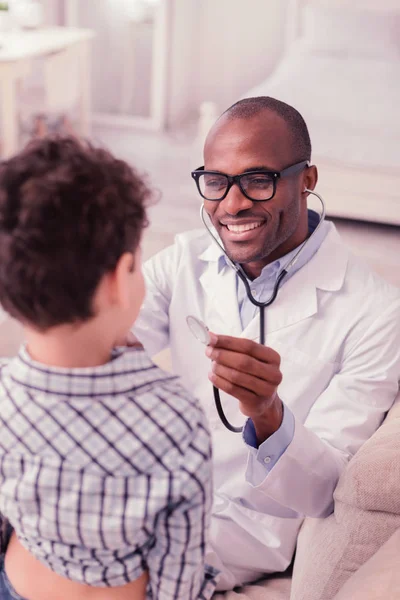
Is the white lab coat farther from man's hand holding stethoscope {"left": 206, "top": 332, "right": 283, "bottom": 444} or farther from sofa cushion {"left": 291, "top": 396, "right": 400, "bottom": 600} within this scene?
man's hand holding stethoscope {"left": 206, "top": 332, "right": 283, "bottom": 444}

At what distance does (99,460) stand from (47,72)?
3634mm

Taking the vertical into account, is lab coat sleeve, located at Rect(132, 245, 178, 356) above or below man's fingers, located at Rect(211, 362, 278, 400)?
Result: below

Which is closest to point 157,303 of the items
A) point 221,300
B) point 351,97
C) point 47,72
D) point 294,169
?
point 221,300

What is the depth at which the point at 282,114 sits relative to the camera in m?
1.35

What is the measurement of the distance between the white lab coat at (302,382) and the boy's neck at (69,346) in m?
0.44

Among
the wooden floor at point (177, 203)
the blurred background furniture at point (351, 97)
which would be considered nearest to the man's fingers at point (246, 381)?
the wooden floor at point (177, 203)

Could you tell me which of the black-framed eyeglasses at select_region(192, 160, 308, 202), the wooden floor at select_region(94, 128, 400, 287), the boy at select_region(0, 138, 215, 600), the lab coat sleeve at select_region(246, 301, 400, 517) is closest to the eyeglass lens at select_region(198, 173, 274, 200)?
the black-framed eyeglasses at select_region(192, 160, 308, 202)

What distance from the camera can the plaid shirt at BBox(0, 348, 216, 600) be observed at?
0.74 meters

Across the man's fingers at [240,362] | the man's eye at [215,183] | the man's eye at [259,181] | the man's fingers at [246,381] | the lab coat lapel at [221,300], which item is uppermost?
the man's eye at [259,181]

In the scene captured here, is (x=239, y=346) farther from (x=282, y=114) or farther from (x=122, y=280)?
(x=282, y=114)

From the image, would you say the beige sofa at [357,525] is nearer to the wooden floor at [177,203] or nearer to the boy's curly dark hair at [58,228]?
the boy's curly dark hair at [58,228]

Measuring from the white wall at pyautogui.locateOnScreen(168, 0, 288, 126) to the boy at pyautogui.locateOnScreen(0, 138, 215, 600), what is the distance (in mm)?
4497

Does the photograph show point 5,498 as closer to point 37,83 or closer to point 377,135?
point 377,135

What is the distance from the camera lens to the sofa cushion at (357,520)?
106 cm
